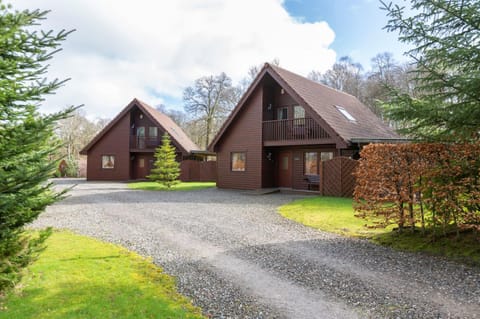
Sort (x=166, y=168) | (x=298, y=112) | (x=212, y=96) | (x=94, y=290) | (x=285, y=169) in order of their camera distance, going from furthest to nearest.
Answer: (x=212, y=96), (x=166, y=168), (x=285, y=169), (x=298, y=112), (x=94, y=290)

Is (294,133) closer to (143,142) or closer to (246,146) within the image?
(246,146)

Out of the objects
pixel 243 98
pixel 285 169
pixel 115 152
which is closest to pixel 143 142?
pixel 115 152

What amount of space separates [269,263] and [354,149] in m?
11.6

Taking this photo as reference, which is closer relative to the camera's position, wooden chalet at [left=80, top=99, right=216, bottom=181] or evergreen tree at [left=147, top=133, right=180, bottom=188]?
evergreen tree at [left=147, top=133, right=180, bottom=188]

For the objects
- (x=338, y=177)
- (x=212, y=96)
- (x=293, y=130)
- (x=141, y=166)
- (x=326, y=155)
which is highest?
(x=212, y=96)

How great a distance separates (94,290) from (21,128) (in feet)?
7.23

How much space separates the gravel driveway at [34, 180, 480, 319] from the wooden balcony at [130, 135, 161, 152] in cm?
1828

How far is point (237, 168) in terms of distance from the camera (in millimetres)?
18938

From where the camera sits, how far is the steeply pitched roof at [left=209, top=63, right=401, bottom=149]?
14969 mm

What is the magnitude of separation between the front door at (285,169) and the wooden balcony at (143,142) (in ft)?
41.8

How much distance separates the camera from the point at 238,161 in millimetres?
18906

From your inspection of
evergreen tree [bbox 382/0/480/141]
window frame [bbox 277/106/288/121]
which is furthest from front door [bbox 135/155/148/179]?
evergreen tree [bbox 382/0/480/141]

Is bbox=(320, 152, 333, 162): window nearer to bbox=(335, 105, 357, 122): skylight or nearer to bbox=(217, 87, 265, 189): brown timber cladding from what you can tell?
bbox=(335, 105, 357, 122): skylight

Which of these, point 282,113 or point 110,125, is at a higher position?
point 110,125
